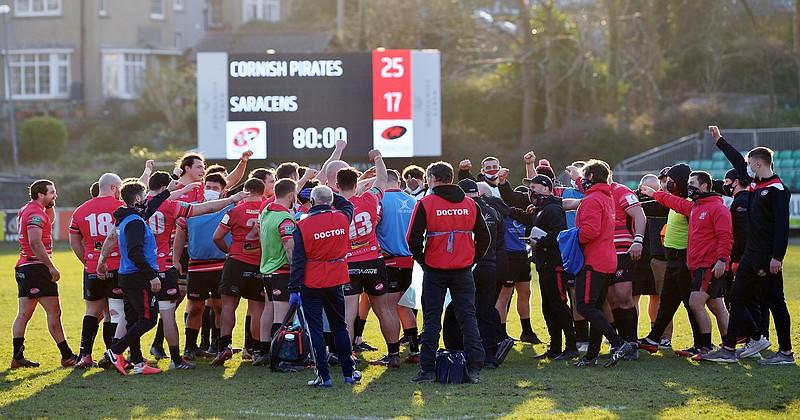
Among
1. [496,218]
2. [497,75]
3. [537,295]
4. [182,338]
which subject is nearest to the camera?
[496,218]

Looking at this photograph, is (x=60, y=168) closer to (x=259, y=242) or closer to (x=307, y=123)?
(x=307, y=123)

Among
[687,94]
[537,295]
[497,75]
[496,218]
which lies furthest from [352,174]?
[687,94]

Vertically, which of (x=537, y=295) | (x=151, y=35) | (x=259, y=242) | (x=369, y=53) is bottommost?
(x=537, y=295)

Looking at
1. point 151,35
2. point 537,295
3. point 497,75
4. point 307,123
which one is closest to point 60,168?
point 151,35

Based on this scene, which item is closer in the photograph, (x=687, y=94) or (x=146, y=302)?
(x=146, y=302)

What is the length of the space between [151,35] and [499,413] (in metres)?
47.6

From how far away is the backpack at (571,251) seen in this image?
33.4ft

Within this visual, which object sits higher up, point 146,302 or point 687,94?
point 687,94

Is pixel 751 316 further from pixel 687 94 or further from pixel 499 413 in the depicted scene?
pixel 687 94

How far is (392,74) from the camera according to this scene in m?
24.0

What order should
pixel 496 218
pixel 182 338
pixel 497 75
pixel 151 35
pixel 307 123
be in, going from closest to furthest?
1. pixel 496 218
2. pixel 182 338
3. pixel 307 123
4. pixel 497 75
5. pixel 151 35

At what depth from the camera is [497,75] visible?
4309 cm

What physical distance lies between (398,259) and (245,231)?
1482mm

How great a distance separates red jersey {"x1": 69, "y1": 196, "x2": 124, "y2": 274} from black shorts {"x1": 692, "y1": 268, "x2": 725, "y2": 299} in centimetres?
540
